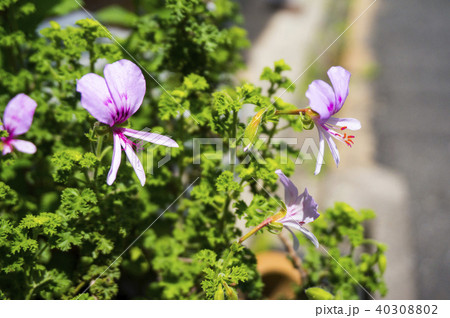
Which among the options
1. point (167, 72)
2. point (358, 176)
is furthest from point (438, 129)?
point (167, 72)

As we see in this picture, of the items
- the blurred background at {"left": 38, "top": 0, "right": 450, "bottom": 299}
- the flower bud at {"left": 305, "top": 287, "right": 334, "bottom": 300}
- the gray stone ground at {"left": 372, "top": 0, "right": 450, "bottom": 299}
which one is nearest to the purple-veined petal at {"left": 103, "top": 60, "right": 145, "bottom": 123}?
the flower bud at {"left": 305, "top": 287, "right": 334, "bottom": 300}

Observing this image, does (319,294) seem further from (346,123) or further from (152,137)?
(152,137)

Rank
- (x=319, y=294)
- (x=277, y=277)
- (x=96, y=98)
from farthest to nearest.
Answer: (x=277, y=277) → (x=319, y=294) → (x=96, y=98)

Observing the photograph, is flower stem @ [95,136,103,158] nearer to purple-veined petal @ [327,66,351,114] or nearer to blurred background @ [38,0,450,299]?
purple-veined petal @ [327,66,351,114]

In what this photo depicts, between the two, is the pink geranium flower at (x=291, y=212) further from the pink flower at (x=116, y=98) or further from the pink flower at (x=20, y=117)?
the pink flower at (x=20, y=117)

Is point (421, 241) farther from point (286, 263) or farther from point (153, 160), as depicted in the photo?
point (153, 160)

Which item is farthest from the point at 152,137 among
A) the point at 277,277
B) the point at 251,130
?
the point at 277,277
